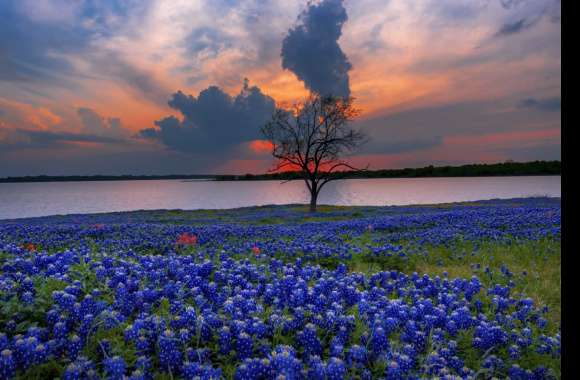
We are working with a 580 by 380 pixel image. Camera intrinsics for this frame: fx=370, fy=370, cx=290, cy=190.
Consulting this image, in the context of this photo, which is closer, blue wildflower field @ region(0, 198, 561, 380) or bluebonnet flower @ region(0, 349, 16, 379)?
bluebonnet flower @ region(0, 349, 16, 379)

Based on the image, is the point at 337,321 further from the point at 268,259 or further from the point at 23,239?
the point at 23,239

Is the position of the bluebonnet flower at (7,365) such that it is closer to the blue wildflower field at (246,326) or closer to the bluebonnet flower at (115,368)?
the blue wildflower field at (246,326)

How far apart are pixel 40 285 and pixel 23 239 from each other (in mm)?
8364

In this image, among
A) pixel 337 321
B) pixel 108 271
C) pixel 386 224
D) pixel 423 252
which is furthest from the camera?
pixel 386 224

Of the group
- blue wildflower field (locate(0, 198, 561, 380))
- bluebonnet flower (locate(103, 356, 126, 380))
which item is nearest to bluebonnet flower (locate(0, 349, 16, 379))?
blue wildflower field (locate(0, 198, 561, 380))

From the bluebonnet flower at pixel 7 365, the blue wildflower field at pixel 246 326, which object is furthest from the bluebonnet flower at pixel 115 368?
the bluebonnet flower at pixel 7 365

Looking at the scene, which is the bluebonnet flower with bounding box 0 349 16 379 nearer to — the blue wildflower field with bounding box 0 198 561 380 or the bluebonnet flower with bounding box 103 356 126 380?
the blue wildflower field with bounding box 0 198 561 380

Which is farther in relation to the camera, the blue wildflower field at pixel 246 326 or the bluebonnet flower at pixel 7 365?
the blue wildflower field at pixel 246 326

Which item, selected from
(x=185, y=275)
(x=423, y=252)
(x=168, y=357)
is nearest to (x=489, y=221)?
(x=423, y=252)

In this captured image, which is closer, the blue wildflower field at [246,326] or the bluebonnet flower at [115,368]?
the bluebonnet flower at [115,368]

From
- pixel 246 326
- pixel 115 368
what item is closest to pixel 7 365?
pixel 115 368

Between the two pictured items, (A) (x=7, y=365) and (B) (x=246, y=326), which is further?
(B) (x=246, y=326)

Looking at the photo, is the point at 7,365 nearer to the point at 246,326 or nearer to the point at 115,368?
the point at 115,368

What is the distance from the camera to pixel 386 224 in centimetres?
1719
